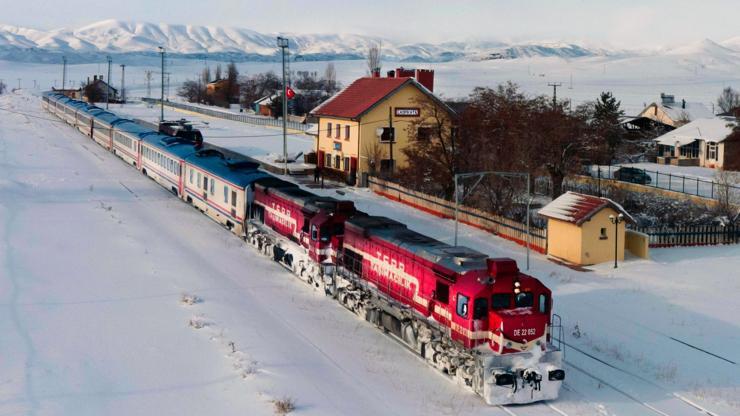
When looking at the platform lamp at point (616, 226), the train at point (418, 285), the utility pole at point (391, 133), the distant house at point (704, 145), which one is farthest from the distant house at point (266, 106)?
the platform lamp at point (616, 226)

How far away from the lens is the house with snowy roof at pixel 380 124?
56469 mm

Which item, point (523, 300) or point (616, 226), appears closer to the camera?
point (523, 300)

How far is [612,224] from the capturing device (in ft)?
112

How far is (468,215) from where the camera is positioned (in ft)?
139

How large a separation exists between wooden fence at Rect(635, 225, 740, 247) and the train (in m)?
13.8

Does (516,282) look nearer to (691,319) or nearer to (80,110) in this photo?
(691,319)

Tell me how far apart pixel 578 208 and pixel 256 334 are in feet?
56.0

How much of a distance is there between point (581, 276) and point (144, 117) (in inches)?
3764

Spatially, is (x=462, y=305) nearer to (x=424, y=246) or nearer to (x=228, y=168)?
(x=424, y=246)

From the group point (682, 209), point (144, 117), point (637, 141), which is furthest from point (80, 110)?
point (682, 209)

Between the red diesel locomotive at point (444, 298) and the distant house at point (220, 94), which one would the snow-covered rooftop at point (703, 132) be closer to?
the red diesel locomotive at point (444, 298)

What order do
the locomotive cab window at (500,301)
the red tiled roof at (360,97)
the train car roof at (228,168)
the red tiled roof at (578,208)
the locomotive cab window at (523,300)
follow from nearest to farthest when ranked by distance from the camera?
the locomotive cab window at (500,301) < the locomotive cab window at (523,300) < the red tiled roof at (578,208) < the train car roof at (228,168) < the red tiled roof at (360,97)

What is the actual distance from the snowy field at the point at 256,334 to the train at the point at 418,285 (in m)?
0.58

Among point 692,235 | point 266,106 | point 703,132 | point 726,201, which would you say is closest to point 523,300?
point 692,235
